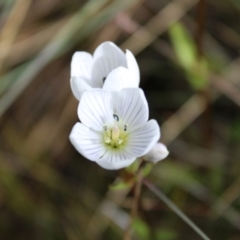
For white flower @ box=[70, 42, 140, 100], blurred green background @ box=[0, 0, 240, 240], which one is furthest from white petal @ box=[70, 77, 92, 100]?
blurred green background @ box=[0, 0, 240, 240]

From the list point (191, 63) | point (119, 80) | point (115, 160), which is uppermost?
point (191, 63)

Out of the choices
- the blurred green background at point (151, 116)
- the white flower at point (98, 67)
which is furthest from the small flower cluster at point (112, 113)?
the blurred green background at point (151, 116)

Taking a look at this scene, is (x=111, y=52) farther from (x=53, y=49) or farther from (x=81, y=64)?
(x=53, y=49)

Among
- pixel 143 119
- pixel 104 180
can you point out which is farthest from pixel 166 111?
pixel 143 119

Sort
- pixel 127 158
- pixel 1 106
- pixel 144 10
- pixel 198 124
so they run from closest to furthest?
pixel 127 158 → pixel 1 106 → pixel 198 124 → pixel 144 10

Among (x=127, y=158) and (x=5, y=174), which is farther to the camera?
(x=5, y=174)

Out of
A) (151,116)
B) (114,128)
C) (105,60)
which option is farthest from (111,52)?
(151,116)

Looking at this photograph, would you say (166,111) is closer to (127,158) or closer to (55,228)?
(55,228)
